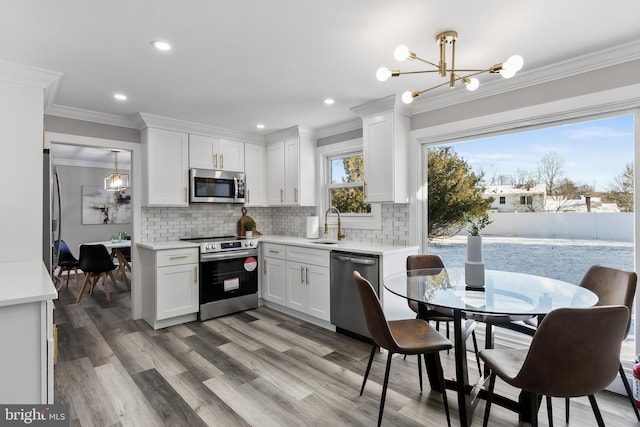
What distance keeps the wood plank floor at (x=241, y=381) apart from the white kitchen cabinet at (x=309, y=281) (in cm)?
23

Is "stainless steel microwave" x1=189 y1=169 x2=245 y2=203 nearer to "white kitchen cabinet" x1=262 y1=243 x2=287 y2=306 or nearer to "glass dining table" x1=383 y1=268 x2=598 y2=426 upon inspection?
"white kitchen cabinet" x1=262 y1=243 x2=287 y2=306

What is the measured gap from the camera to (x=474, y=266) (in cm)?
219

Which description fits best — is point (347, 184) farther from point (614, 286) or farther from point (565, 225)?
point (614, 286)

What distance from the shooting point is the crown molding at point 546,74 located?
2.30m

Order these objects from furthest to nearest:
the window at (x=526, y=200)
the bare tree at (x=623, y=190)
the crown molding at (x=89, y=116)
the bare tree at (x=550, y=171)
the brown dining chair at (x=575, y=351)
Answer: the crown molding at (x=89, y=116) → the window at (x=526, y=200) → the bare tree at (x=550, y=171) → the bare tree at (x=623, y=190) → the brown dining chair at (x=575, y=351)

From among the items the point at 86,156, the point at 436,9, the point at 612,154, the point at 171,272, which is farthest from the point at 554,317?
the point at 86,156

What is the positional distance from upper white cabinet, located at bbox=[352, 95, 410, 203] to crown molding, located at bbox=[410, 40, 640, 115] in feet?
1.05

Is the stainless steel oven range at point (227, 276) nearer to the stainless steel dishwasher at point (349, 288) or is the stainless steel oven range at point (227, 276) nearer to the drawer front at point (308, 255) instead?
the drawer front at point (308, 255)

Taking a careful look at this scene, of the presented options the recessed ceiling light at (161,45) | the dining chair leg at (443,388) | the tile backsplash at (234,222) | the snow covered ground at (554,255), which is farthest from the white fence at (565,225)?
the recessed ceiling light at (161,45)

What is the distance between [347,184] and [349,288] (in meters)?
1.48

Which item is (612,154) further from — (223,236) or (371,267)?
(223,236)

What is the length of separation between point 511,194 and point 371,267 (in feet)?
4.68

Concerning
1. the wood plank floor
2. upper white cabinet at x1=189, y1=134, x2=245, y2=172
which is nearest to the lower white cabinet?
the wood plank floor

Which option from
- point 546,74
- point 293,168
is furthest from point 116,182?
point 546,74
